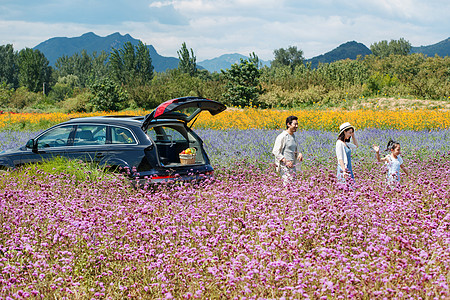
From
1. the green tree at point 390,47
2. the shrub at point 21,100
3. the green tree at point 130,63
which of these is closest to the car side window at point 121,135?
the shrub at point 21,100

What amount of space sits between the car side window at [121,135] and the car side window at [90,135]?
0.19 m

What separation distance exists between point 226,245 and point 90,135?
442 centimetres

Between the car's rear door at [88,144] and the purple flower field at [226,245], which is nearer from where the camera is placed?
the purple flower field at [226,245]

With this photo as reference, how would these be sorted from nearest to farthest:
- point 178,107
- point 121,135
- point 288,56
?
point 178,107 → point 121,135 → point 288,56

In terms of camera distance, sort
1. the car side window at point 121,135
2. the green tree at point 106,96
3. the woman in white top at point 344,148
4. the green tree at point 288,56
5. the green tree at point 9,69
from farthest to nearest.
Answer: the green tree at point 288,56
the green tree at point 9,69
the green tree at point 106,96
the car side window at point 121,135
the woman in white top at point 344,148

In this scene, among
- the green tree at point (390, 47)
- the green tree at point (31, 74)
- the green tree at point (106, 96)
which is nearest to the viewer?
the green tree at point (106, 96)

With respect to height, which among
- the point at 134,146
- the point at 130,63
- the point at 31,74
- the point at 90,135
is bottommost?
the point at 134,146

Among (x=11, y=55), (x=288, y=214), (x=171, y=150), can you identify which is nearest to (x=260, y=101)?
(x=171, y=150)

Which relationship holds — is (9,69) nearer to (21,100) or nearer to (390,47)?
(21,100)

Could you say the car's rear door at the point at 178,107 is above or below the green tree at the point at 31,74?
below

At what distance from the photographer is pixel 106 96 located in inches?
1414

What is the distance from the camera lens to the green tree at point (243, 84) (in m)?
36.1

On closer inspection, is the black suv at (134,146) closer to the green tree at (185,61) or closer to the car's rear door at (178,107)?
the car's rear door at (178,107)

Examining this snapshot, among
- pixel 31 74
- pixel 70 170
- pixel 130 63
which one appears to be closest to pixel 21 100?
pixel 130 63
